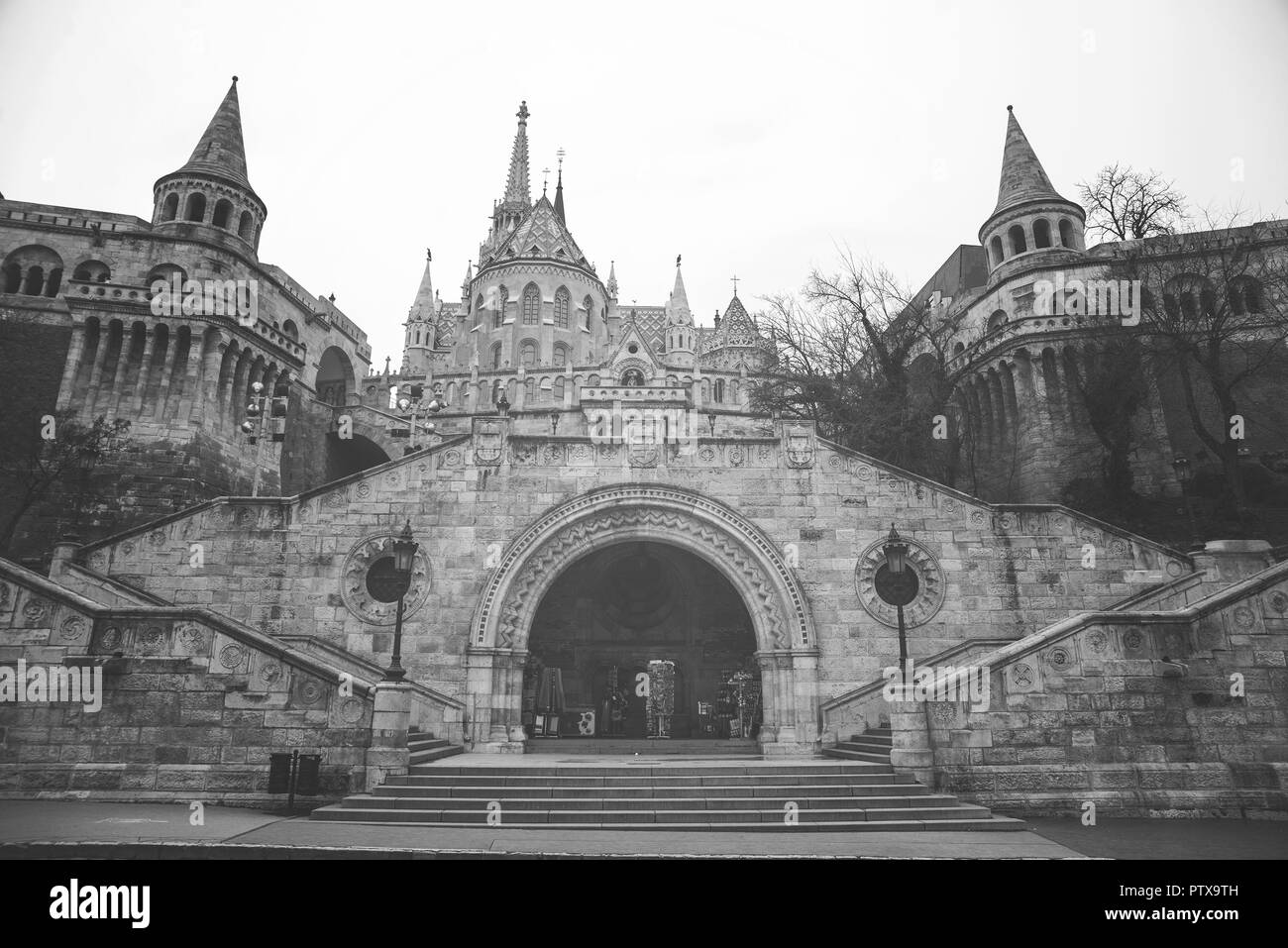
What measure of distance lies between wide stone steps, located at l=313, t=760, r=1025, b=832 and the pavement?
443 mm

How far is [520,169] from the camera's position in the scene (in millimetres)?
79438

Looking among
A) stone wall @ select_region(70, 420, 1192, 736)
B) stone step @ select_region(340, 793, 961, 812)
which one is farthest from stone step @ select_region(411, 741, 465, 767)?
stone step @ select_region(340, 793, 961, 812)

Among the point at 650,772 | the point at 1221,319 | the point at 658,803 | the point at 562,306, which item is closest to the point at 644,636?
the point at 650,772

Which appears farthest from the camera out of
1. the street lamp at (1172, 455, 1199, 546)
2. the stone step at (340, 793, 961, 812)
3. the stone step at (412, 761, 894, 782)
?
the street lamp at (1172, 455, 1199, 546)

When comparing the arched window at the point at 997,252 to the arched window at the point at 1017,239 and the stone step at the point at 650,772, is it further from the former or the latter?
the stone step at the point at 650,772

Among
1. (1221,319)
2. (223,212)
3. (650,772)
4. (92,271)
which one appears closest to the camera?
(650,772)

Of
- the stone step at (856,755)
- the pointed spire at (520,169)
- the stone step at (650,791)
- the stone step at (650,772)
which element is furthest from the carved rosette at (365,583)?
the pointed spire at (520,169)

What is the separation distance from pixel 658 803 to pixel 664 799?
0.55 feet

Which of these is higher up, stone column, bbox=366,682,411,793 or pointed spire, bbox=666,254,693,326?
pointed spire, bbox=666,254,693,326

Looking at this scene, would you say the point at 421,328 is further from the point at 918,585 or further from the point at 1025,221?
the point at 918,585

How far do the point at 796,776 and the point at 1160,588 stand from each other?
9721mm

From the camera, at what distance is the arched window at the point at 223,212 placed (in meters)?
34.5

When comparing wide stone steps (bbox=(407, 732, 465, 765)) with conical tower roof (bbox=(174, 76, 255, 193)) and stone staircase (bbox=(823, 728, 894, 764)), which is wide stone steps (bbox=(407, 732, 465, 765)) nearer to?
stone staircase (bbox=(823, 728, 894, 764))

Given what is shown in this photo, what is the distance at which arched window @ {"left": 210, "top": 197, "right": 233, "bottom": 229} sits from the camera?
113 feet
